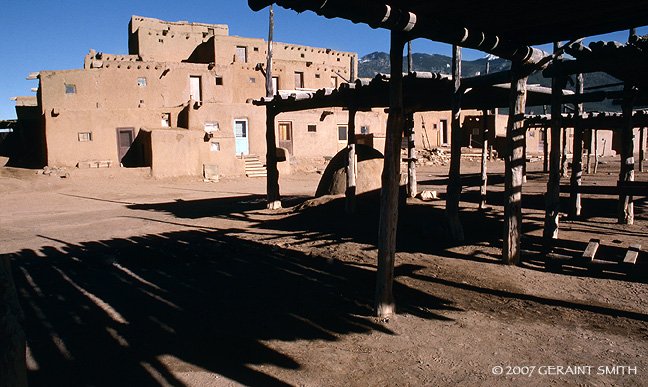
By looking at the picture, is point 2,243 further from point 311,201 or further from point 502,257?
point 502,257

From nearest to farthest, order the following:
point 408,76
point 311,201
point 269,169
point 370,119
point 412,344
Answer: point 412,344 → point 408,76 → point 311,201 → point 269,169 → point 370,119

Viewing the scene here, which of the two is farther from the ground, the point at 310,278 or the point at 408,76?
the point at 408,76

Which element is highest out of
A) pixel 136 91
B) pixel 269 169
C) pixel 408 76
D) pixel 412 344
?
pixel 136 91

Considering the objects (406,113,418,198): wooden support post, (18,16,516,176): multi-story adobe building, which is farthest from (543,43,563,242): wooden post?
(18,16,516,176): multi-story adobe building

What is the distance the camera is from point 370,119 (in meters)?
28.0

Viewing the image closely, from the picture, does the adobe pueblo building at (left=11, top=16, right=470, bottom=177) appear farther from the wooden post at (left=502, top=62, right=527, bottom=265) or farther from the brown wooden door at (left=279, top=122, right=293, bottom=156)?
the wooden post at (left=502, top=62, right=527, bottom=265)

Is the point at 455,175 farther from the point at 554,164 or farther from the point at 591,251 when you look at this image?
the point at 591,251

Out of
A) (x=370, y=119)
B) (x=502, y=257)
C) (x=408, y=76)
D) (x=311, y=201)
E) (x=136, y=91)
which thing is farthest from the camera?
(x=370, y=119)

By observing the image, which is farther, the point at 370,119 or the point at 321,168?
the point at 370,119

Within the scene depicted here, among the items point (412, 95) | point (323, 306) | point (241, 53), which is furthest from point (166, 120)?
point (323, 306)

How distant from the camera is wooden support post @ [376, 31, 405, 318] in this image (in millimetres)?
4738

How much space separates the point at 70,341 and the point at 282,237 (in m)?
5.18

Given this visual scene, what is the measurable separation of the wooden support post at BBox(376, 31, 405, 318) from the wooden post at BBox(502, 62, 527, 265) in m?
2.65

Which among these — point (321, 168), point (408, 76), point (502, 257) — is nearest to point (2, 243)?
point (408, 76)
